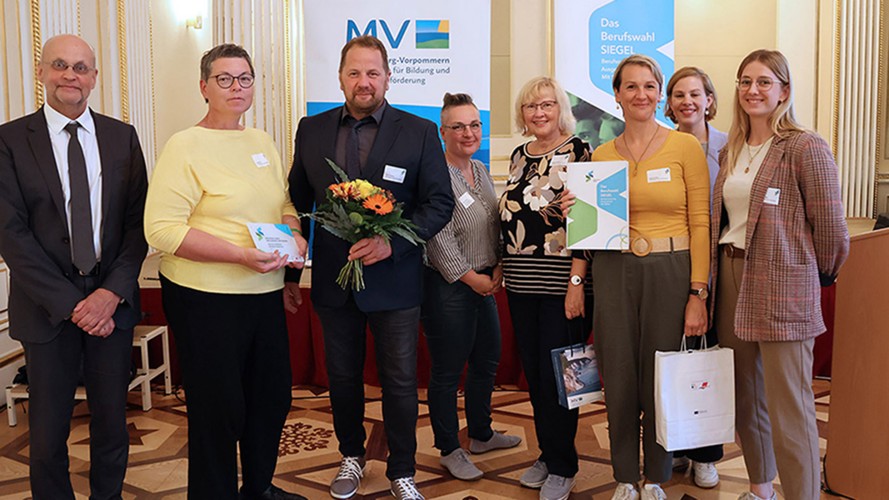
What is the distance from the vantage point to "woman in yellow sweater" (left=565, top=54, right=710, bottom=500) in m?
2.30

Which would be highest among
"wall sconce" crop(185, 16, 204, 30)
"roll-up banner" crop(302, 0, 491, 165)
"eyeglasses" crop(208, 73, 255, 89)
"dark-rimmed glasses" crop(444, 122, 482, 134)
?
Answer: "wall sconce" crop(185, 16, 204, 30)

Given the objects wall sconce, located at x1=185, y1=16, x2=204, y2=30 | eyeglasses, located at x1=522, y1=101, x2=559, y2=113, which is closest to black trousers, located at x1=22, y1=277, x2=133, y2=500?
eyeglasses, located at x1=522, y1=101, x2=559, y2=113

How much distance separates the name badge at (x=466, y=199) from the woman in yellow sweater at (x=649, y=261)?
0.51 metres

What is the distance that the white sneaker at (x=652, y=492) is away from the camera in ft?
8.23

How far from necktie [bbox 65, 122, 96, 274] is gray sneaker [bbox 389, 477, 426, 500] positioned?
1.31 m

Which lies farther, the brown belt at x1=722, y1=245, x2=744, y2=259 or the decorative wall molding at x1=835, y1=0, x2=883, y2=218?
the decorative wall molding at x1=835, y1=0, x2=883, y2=218

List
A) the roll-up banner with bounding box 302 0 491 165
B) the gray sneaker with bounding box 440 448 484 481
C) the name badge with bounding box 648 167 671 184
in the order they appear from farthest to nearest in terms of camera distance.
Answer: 1. the roll-up banner with bounding box 302 0 491 165
2. the gray sneaker with bounding box 440 448 484 481
3. the name badge with bounding box 648 167 671 184

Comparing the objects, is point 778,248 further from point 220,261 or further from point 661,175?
point 220,261

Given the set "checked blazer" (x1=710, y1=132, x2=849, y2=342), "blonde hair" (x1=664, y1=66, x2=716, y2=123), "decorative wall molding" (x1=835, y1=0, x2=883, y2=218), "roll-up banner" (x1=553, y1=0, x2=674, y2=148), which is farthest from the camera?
"decorative wall molding" (x1=835, y1=0, x2=883, y2=218)

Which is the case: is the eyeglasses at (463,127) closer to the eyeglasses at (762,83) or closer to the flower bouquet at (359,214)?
the flower bouquet at (359,214)

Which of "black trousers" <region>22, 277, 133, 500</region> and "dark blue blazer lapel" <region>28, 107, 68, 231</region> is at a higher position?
"dark blue blazer lapel" <region>28, 107, 68, 231</region>

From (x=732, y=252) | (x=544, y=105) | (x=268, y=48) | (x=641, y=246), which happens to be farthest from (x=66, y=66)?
(x=268, y=48)

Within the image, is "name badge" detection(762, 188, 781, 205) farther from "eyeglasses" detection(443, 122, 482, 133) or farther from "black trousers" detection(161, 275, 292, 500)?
"black trousers" detection(161, 275, 292, 500)

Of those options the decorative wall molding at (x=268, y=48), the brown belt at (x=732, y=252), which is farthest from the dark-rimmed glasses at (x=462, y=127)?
the decorative wall molding at (x=268, y=48)
